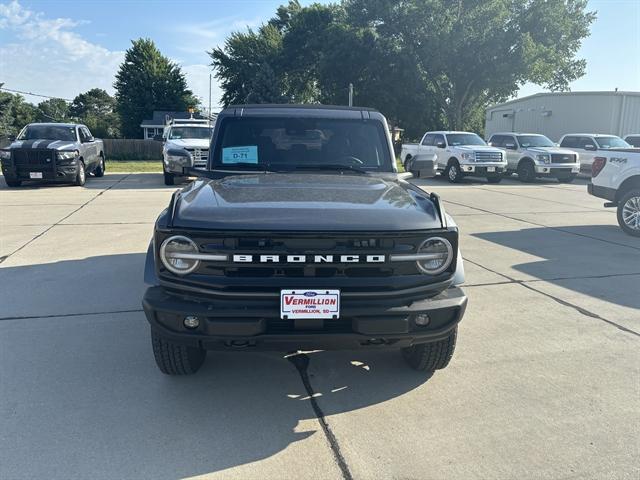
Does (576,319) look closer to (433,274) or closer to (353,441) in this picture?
(433,274)

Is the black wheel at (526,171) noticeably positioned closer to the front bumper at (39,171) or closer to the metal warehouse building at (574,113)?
the metal warehouse building at (574,113)

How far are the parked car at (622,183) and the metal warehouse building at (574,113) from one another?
72.4ft

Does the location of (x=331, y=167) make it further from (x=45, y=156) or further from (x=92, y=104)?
(x=92, y=104)

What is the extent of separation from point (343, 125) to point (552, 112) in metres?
31.3

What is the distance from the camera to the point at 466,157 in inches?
720

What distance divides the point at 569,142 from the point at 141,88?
50.7 metres

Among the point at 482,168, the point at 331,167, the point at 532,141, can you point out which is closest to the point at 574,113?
the point at 532,141

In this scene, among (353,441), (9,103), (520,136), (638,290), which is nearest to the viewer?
(353,441)

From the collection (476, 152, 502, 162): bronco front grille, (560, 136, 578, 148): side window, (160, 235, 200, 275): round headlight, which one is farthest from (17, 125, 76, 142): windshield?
(560, 136, 578, 148): side window

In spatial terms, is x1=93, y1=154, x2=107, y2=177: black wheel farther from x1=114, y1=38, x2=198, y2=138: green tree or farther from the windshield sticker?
x1=114, y1=38, x2=198, y2=138: green tree

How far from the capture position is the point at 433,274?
316 centimetres

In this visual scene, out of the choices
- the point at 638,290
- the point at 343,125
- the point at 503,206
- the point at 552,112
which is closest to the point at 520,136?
the point at 503,206

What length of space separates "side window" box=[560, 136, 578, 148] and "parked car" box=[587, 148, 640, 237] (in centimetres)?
1255

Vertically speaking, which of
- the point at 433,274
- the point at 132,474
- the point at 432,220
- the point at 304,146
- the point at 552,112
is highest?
the point at 552,112
